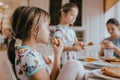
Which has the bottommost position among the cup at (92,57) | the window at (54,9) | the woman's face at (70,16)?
the cup at (92,57)

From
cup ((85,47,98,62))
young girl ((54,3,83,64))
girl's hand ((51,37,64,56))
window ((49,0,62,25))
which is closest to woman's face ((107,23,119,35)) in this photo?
cup ((85,47,98,62))

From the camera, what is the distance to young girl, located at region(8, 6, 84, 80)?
86 cm

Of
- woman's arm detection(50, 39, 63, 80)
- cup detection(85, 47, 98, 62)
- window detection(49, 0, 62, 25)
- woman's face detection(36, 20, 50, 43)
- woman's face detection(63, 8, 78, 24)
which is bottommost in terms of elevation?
cup detection(85, 47, 98, 62)

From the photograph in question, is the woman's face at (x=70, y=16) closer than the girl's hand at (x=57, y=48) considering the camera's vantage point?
No

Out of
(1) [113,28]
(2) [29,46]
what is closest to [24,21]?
(2) [29,46]

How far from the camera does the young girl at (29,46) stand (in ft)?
2.82

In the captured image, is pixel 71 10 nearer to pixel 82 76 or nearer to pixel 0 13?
pixel 82 76

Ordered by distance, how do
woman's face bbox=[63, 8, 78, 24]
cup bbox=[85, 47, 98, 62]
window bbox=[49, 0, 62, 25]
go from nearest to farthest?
cup bbox=[85, 47, 98, 62]
woman's face bbox=[63, 8, 78, 24]
window bbox=[49, 0, 62, 25]

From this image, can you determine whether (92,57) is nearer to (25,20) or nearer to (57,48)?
(57,48)

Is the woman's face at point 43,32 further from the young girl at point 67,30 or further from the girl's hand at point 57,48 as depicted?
the young girl at point 67,30

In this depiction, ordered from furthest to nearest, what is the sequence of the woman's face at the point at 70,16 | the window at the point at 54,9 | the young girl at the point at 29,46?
the window at the point at 54,9 < the woman's face at the point at 70,16 < the young girl at the point at 29,46

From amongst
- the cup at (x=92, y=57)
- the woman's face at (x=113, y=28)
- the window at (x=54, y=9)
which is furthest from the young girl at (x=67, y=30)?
the window at (x=54, y=9)

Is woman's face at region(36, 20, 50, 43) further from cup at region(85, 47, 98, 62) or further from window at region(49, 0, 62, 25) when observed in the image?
window at region(49, 0, 62, 25)

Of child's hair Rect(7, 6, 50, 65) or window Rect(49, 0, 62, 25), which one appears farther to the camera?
window Rect(49, 0, 62, 25)
